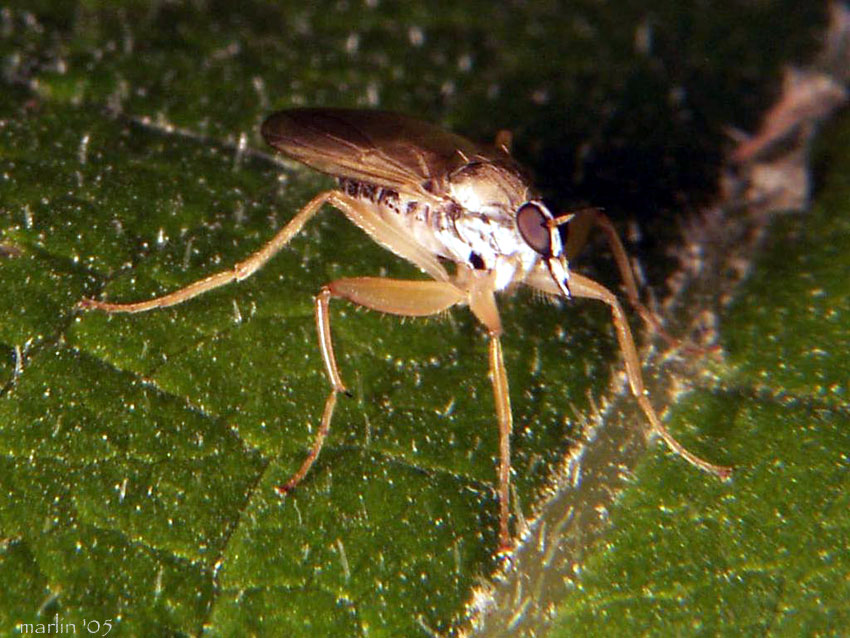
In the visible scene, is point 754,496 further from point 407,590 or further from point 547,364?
point 407,590

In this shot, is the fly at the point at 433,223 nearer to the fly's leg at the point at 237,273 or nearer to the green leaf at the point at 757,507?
the fly's leg at the point at 237,273

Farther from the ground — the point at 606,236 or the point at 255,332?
the point at 606,236

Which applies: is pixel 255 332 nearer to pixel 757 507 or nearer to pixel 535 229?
pixel 535 229

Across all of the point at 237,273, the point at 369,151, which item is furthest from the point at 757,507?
the point at 369,151

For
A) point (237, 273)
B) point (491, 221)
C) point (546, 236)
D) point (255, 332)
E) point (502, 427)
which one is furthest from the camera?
point (491, 221)

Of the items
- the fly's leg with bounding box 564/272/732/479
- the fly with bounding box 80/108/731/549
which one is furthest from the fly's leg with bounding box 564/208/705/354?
the fly's leg with bounding box 564/272/732/479

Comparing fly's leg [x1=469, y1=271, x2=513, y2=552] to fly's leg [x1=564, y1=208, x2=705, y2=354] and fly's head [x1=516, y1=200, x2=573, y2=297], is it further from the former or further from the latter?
fly's leg [x1=564, y1=208, x2=705, y2=354]
